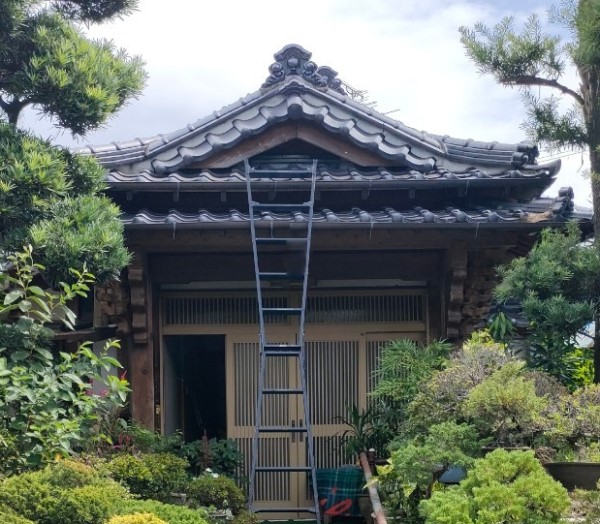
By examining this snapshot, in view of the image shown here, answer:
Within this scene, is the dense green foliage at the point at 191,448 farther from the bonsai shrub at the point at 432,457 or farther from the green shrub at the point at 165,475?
the bonsai shrub at the point at 432,457

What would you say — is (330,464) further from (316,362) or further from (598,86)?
(598,86)

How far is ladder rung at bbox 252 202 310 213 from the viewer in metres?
7.77

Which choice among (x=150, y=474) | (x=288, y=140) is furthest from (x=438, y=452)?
(x=288, y=140)

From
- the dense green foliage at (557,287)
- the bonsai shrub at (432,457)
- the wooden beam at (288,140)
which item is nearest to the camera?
the bonsai shrub at (432,457)

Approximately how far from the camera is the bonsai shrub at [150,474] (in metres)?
Answer: 6.45

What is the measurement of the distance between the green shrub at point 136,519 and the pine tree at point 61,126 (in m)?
2.00

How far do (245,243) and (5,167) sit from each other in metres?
2.69

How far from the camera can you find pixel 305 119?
873 cm

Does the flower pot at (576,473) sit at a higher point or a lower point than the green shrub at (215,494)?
higher

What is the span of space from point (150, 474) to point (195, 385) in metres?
3.21

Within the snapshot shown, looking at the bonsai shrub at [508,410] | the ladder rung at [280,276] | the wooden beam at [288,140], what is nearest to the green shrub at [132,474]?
the ladder rung at [280,276]

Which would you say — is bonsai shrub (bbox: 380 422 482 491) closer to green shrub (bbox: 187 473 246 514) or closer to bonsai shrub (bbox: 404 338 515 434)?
bonsai shrub (bbox: 404 338 515 434)

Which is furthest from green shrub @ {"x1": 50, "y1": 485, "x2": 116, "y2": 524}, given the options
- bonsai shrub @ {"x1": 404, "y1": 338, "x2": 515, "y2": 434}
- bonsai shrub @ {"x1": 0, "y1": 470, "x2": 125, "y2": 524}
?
bonsai shrub @ {"x1": 404, "y1": 338, "x2": 515, "y2": 434}

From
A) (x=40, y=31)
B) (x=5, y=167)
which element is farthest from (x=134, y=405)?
(x=40, y=31)
